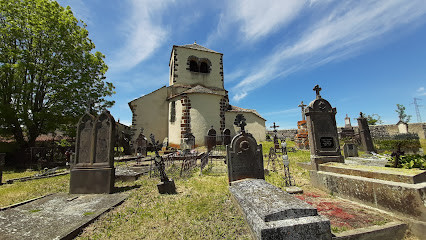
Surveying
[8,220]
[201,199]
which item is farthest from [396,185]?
[8,220]

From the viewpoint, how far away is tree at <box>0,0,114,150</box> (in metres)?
10.7

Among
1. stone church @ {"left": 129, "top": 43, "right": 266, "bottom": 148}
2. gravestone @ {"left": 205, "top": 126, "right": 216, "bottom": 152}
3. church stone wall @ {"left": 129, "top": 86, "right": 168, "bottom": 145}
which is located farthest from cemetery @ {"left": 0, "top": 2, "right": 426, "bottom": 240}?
church stone wall @ {"left": 129, "top": 86, "right": 168, "bottom": 145}

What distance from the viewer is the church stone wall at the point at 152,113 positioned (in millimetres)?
17156

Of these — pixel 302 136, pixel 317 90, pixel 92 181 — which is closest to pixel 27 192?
pixel 92 181

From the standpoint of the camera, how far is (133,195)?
474 cm

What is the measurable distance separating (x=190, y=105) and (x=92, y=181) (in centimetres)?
1108

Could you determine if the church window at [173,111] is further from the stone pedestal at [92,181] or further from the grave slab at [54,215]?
the grave slab at [54,215]

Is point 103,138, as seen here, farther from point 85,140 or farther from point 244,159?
point 244,159

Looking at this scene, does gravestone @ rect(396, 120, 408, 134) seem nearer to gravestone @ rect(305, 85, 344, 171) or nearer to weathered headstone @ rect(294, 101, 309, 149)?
weathered headstone @ rect(294, 101, 309, 149)

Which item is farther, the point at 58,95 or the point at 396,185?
the point at 58,95

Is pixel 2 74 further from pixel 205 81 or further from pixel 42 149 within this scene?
pixel 205 81

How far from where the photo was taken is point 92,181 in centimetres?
500

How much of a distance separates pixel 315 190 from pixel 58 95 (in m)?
15.5

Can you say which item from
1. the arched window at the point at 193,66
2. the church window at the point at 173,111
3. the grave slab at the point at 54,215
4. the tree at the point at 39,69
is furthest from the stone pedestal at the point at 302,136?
the tree at the point at 39,69
